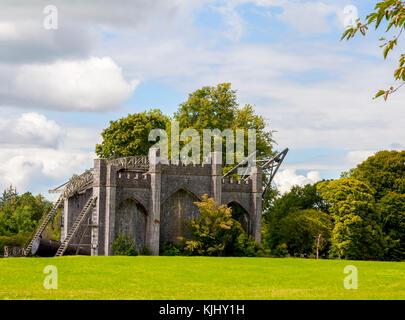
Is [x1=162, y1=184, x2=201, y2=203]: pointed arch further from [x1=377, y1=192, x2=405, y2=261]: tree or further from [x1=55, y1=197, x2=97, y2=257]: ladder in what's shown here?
[x1=377, y1=192, x2=405, y2=261]: tree

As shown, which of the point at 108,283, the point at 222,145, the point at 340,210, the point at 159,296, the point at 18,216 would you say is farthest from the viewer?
the point at 18,216

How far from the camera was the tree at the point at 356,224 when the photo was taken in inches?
2034

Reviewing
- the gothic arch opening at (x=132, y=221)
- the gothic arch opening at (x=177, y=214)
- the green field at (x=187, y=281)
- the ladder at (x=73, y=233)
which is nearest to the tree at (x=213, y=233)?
the gothic arch opening at (x=177, y=214)

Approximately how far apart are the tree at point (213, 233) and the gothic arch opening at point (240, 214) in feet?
13.7

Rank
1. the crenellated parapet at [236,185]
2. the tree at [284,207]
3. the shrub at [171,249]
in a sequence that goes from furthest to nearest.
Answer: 1. the tree at [284,207]
2. the crenellated parapet at [236,185]
3. the shrub at [171,249]

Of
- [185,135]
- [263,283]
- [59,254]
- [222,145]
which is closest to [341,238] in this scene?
Result: [222,145]

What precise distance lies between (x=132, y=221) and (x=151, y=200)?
6.79ft

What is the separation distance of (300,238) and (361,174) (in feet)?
28.4

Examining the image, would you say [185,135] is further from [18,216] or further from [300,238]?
[18,216]

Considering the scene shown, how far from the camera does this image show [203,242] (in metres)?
44.7

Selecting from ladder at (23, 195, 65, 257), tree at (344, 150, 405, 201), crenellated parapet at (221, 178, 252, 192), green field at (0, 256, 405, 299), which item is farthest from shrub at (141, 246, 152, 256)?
tree at (344, 150, 405, 201)

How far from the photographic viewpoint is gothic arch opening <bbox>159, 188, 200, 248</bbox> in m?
46.1

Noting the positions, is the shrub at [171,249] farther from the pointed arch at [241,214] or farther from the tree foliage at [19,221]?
the tree foliage at [19,221]

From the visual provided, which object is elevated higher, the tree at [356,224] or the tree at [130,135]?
the tree at [130,135]
